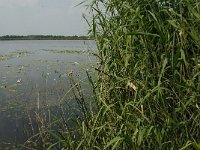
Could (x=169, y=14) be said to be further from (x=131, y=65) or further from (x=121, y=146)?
(x=121, y=146)

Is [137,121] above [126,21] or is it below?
below

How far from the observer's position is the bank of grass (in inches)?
108

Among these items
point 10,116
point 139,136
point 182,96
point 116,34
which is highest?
point 116,34

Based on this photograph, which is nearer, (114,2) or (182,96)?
Answer: (182,96)

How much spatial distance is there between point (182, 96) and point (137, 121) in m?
0.49

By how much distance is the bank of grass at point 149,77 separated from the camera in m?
2.73

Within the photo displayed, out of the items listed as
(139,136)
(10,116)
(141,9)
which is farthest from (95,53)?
(10,116)

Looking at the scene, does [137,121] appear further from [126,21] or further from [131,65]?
[126,21]

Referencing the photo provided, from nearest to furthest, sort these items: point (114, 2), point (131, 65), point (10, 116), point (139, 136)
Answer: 1. point (139, 136)
2. point (131, 65)
3. point (114, 2)
4. point (10, 116)

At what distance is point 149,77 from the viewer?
2.93m

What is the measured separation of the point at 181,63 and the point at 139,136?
0.80 m

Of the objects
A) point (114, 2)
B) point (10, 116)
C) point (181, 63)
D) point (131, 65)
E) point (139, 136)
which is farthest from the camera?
point (10, 116)

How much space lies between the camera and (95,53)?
3.59 meters

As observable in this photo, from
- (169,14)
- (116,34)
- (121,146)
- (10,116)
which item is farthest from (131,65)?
(10,116)
